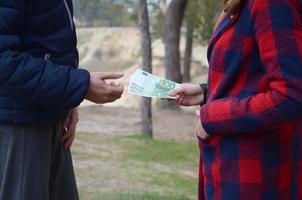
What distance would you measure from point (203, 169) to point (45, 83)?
0.63 meters

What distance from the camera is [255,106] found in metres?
1.82

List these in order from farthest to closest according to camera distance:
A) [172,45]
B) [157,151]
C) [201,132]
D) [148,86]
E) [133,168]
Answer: [172,45]
[157,151]
[133,168]
[148,86]
[201,132]

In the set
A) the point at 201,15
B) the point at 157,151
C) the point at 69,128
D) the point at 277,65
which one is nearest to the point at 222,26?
the point at 277,65

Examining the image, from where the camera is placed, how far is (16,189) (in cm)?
204

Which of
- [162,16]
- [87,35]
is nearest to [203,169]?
[162,16]

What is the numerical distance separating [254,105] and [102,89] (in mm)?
538

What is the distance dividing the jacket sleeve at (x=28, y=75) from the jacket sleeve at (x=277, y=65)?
56 cm

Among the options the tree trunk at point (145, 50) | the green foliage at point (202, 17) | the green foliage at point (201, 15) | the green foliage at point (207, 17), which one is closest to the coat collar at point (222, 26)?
the tree trunk at point (145, 50)

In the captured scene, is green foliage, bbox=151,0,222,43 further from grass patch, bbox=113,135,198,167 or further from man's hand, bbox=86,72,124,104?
man's hand, bbox=86,72,124,104

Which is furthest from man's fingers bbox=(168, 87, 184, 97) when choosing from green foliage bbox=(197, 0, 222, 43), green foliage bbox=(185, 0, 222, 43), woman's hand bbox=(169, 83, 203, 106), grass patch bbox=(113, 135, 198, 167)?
green foliage bbox=(185, 0, 222, 43)

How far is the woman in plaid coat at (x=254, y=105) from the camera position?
1.77m

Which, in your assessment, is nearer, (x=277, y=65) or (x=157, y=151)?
(x=277, y=65)

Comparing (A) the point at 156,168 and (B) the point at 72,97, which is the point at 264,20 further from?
(A) the point at 156,168

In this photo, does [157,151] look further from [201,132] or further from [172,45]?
[172,45]
